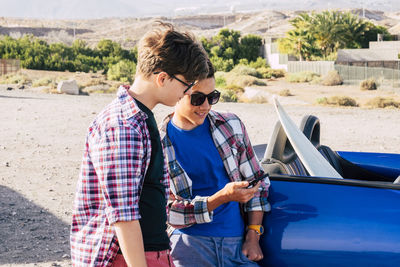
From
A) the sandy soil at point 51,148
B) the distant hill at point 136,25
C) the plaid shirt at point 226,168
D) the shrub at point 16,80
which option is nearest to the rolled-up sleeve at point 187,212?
the plaid shirt at point 226,168

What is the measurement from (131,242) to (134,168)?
0.23 metres

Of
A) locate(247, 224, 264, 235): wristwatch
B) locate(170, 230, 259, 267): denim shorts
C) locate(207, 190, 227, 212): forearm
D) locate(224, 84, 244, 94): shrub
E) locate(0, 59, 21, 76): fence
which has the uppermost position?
locate(207, 190, 227, 212): forearm

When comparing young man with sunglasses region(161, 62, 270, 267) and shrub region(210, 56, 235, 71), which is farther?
shrub region(210, 56, 235, 71)

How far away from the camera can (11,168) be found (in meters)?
7.59

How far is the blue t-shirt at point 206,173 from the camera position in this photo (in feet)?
8.07

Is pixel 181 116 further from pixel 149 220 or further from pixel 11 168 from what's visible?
pixel 11 168

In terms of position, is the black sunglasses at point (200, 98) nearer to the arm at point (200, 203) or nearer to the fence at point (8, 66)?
the arm at point (200, 203)

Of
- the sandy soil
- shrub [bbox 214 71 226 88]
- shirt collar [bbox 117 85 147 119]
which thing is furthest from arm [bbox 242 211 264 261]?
shrub [bbox 214 71 226 88]

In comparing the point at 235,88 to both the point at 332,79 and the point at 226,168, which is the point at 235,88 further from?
the point at 226,168

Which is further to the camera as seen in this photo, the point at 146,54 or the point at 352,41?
the point at 352,41

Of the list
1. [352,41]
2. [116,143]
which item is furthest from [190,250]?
[352,41]

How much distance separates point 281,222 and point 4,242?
2.90m

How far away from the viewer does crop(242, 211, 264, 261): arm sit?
2430 millimetres

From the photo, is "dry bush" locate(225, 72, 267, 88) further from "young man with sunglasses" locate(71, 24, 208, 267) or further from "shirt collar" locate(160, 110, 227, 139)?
"young man with sunglasses" locate(71, 24, 208, 267)
